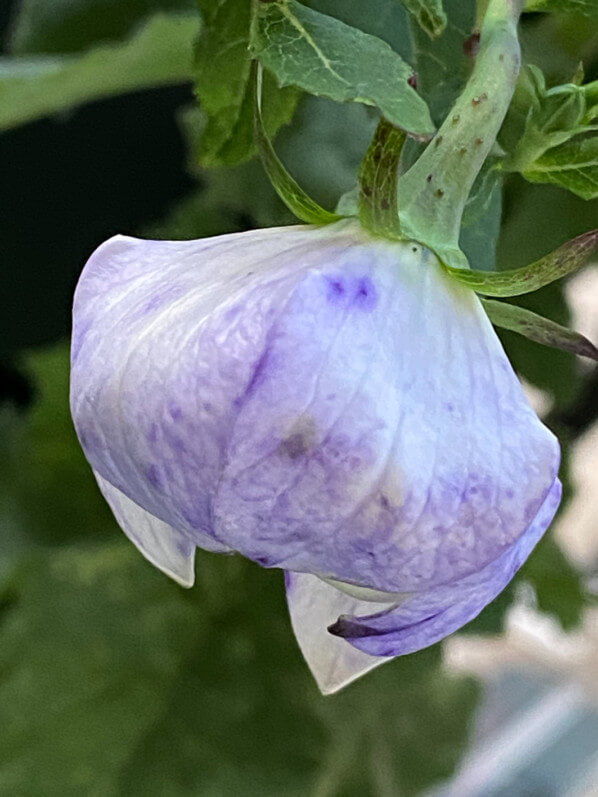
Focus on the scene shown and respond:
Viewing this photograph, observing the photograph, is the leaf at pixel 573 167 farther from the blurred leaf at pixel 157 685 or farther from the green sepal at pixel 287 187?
the blurred leaf at pixel 157 685

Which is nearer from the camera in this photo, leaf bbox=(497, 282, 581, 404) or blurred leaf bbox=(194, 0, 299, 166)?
blurred leaf bbox=(194, 0, 299, 166)

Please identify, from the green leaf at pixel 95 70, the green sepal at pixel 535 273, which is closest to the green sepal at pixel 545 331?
the green sepal at pixel 535 273

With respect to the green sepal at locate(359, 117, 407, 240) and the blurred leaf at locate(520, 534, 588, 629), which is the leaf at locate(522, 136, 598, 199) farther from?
the blurred leaf at locate(520, 534, 588, 629)

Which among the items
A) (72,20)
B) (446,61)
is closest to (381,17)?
(446,61)

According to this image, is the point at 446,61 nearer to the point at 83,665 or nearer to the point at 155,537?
the point at 155,537

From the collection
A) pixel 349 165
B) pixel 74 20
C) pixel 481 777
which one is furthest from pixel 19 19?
pixel 481 777

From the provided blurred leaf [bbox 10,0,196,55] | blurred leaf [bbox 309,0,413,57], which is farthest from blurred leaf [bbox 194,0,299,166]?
blurred leaf [bbox 10,0,196,55]

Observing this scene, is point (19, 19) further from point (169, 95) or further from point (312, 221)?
point (312, 221)
